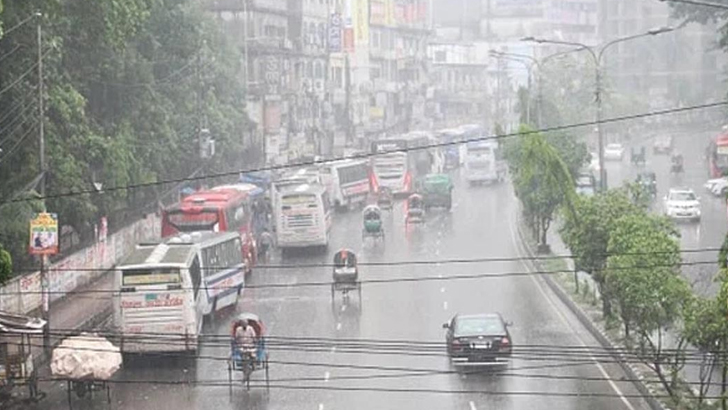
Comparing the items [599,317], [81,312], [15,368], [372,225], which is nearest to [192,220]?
[81,312]

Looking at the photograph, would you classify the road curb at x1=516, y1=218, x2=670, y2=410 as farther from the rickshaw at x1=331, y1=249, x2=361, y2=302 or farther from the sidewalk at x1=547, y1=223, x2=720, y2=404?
→ the rickshaw at x1=331, y1=249, x2=361, y2=302

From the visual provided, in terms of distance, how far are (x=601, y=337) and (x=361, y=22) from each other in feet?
274

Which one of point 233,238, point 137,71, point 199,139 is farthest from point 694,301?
point 199,139

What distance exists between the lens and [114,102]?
192 ft

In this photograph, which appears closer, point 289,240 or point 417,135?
point 289,240

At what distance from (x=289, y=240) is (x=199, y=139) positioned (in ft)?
45.8

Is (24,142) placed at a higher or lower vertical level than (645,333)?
higher

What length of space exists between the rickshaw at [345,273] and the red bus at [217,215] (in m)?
5.70

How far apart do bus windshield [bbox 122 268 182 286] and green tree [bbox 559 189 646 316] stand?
33.2 ft

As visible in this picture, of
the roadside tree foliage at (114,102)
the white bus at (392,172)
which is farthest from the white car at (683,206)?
the roadside tree foliage at (114,102)

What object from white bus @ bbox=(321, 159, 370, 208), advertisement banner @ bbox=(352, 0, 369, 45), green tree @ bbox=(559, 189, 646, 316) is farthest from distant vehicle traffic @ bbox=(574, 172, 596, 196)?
advertisement banner @ bbox=(352, 0, 369, 45)

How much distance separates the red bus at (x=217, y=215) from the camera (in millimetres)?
49062

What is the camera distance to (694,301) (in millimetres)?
27828

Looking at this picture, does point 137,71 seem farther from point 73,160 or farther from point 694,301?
point 694,301
